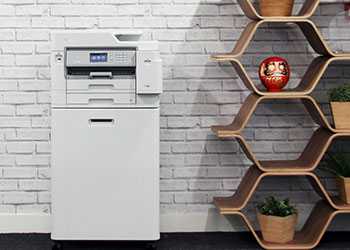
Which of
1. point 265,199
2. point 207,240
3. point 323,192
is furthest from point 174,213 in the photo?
point 323,192

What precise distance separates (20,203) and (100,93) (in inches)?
33.0

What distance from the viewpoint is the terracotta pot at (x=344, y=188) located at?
9.00 feet

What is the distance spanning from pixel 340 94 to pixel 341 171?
1.28 ft

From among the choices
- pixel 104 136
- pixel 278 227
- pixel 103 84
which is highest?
pixel 103 84

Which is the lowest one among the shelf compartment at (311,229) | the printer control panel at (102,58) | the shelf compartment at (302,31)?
the shelf compartment at (311,229)

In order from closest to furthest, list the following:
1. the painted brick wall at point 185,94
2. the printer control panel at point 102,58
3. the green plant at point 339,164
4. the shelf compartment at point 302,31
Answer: the printer control panel at point 102,58, the shelf compartment at point 302,31, the green plant at point 339,164, the painted brick wall at point 185,94

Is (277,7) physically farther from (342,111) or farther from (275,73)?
(342,111)

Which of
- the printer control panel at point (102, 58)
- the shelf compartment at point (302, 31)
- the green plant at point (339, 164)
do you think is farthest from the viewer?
the green plant at point (339, 164)

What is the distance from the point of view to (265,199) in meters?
2.91

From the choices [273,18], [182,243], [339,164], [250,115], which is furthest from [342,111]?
[182,243]

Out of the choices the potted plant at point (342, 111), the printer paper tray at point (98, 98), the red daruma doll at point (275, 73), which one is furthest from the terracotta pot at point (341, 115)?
the printer paper tray at point (98, 98)

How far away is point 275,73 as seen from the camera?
107 inches

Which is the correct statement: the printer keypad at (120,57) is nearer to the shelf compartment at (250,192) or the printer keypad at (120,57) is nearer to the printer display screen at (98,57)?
the printer display screen at (98,57)

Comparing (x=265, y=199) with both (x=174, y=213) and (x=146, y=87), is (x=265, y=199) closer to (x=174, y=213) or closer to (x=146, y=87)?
(x=174, y=213)
